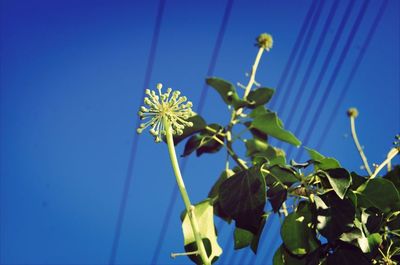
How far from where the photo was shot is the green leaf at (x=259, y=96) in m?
2.36

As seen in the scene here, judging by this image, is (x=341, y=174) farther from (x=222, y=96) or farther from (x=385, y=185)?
(x=222, y=96)

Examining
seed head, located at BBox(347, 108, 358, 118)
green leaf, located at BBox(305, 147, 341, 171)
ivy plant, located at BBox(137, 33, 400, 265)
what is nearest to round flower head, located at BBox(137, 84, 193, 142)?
ivy plant, located at BBox(137, 33, 400, 265)

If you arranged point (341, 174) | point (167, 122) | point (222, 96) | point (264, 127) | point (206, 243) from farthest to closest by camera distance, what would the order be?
point (222, 96) < point (264, 127) < point (206, 243) < point (341, 174) < point (167, 122)

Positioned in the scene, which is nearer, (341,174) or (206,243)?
(341,174)

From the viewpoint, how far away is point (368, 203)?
65.1 inches

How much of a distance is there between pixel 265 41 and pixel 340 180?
1.44 meters

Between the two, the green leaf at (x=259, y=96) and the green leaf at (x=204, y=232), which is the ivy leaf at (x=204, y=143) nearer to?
the green leaf at (x=259, y=96)

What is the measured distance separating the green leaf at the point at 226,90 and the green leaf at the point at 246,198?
63 cm

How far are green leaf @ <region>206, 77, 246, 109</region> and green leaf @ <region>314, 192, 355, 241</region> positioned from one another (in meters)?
0.82

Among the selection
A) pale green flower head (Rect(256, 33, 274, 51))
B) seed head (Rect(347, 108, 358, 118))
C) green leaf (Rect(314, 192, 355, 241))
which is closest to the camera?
green leaf (Rect(314, 192, 355, 241))

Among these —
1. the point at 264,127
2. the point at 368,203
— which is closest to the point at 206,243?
the point at 368,203

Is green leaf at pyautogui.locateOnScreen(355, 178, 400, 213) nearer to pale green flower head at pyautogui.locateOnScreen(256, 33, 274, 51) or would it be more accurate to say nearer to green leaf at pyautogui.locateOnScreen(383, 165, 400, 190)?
green leaf at pyautogui.locateOnScreen(383, 165, 400, 190)

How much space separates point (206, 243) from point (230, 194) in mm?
193

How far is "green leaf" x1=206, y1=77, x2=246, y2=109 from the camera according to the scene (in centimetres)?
233
